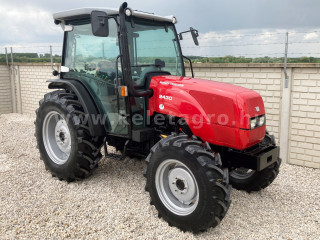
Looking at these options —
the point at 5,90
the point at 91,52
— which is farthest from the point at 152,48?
the point at 5,90

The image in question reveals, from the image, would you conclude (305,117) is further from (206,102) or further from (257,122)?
(206,102)

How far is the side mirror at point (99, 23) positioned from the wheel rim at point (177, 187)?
1.59 metres

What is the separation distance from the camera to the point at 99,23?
3.38 metres

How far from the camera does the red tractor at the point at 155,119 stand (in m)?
3.18

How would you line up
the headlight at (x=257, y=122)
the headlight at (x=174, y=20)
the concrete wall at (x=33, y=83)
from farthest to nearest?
the concrete wall at (x=33, y=83)
the headlight at (x=174, y=20)
the headlight at (x=257, y=122)

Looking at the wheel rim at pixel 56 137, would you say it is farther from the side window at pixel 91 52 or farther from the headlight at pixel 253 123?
the headlight at pixel 253 123

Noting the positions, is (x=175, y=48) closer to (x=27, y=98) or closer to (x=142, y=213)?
(x=142, y=213)

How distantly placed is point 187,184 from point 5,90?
9.66 m

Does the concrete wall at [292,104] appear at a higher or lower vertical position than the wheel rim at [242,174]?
higher

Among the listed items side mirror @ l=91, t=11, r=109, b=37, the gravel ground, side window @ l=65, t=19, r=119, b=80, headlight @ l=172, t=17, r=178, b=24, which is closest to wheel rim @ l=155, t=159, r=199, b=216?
the gravel ground

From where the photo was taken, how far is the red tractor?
3182 millimetres

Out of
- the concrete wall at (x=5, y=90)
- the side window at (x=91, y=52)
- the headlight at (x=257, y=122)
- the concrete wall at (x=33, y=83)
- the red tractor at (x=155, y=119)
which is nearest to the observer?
the red tractor at (x=155, y=119)

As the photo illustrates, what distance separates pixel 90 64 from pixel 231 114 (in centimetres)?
216

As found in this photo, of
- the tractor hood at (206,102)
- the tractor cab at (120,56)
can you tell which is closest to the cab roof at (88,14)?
the tractor cab at (120,56)
